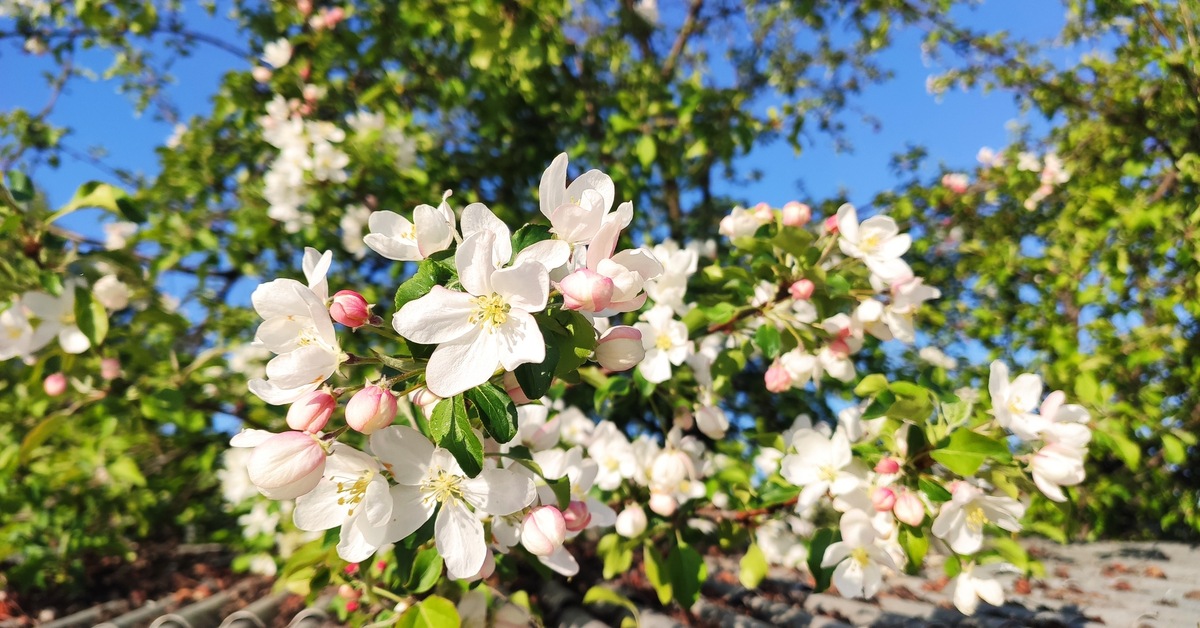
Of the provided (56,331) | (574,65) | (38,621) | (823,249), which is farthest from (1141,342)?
(38,621)

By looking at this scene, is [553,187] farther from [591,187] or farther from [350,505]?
[350,505]

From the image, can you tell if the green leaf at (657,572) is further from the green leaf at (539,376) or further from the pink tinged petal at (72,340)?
the pink tinged petal at (72,340)

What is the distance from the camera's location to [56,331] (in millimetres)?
1808

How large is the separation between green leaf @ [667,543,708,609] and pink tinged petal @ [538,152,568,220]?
1.04m

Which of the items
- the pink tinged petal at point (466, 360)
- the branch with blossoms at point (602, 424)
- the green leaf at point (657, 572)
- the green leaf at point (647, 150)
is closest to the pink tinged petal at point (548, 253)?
the branch with blossoms at point (602, 424)

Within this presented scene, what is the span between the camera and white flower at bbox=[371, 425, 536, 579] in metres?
0.90

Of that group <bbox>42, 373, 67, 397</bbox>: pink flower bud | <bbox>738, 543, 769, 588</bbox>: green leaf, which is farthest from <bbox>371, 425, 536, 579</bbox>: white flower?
<bbox>42, 373, 67, 397</bbox>: pink flower bud

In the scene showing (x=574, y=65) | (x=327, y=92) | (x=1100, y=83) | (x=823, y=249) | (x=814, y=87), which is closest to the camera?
(x=823, y=249)

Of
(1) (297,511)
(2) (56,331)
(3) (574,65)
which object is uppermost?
(3) (574,65)

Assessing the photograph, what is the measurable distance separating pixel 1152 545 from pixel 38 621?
17.5 ft

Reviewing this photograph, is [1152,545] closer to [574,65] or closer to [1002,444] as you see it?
[1002,444]

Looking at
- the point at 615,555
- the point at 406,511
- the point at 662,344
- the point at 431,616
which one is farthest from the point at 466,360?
the point at 615,555

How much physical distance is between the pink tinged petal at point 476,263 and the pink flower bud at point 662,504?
1015 millimetres

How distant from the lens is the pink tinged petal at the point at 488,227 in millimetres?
835
